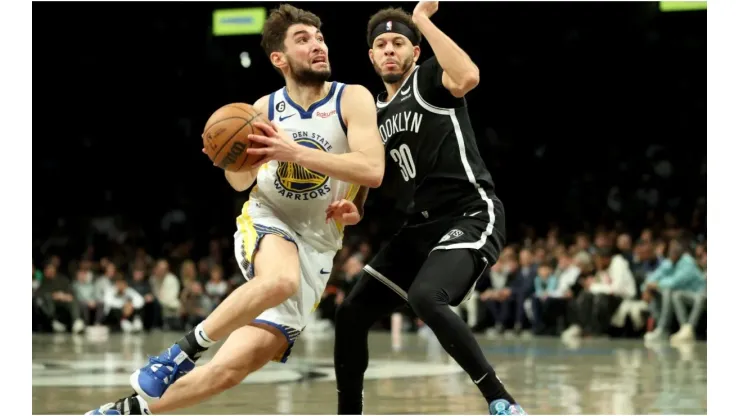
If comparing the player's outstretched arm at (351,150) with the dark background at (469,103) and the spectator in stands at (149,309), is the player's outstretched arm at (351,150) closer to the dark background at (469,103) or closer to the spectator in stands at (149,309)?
the dark background at (469,103)

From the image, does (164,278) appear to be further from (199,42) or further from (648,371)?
(648,371)

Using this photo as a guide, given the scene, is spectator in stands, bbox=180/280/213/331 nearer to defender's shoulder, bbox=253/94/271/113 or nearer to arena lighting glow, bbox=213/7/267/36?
arena lighting glow, bbox=213/7/267/36

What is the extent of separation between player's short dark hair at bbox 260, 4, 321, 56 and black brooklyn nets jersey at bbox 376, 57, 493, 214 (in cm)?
62

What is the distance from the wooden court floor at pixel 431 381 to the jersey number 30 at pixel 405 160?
1505mm

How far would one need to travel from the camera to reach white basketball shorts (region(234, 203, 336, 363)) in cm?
477

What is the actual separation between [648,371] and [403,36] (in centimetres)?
444

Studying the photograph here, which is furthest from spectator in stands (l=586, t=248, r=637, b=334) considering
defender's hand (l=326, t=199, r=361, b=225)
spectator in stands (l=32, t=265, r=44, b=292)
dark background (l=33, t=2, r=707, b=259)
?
defender's hand (l=326, t=199, r=361, b=225)

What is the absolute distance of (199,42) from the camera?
21344mm

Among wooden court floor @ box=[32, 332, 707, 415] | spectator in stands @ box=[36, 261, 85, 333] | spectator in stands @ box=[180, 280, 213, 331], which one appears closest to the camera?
wooden court floor @ box=[32, 332, 707, 415]

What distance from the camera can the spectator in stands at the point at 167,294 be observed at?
17375 mm

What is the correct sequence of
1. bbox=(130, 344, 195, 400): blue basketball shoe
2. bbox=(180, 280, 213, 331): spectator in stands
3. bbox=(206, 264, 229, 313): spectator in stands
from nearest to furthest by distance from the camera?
bbox=(130, 344, 195, 400): blue basketball shoe → bbox=(180, 280, 213, 331): spectator in stands → bbox=(206, 264, 229, 313): spectator in stands

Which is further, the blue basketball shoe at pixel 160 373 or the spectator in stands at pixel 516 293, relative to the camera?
the spectator in stands at pixel 516 293

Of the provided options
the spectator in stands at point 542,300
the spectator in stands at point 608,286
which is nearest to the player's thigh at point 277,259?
the spectator in stands at point 608,286

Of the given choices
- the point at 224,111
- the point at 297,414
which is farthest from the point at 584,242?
the point at 224,111
